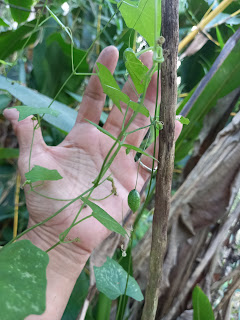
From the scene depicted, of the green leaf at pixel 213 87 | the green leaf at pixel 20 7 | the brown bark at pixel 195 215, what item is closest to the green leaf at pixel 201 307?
the brown bark at pixel 195 215

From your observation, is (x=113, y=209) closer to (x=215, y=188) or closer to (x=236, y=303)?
(x=215, y=188)

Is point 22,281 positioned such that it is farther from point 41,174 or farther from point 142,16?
point 142,16

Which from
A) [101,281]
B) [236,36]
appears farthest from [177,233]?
[236,36]

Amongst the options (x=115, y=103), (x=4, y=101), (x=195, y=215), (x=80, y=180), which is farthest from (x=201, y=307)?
(x=4, y=101)

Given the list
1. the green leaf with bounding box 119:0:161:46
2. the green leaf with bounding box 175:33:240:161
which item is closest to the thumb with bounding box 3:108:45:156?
the green leaf with bounding box 119:0:161:46

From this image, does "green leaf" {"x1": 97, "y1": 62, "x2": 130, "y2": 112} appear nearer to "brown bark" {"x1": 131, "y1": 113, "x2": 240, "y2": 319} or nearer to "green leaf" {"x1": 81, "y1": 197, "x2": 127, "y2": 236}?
"green leaf" {"x1": 81, "y1": 197, "x2": 127, "y2": 236}

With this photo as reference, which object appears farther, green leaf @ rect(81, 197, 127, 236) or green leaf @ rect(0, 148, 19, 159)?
green leaf @ rect(0, 148, 19, 159)

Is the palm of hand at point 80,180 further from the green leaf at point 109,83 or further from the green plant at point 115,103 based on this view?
the green leaf at point 109,83
